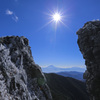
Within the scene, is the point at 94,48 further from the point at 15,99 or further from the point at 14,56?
the point at 15,99

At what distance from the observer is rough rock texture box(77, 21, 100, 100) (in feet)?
121

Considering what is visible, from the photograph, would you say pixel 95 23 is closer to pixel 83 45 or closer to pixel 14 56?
pixel 83 45

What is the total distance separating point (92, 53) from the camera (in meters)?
40.3

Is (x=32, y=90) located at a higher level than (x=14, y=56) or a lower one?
lower

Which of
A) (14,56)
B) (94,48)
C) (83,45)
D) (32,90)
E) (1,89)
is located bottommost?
(32,90)

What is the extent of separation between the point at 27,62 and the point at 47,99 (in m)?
11.7

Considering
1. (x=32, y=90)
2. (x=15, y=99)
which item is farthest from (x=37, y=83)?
(x=15, y=99)

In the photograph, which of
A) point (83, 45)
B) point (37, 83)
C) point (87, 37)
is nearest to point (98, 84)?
point (83, 45)

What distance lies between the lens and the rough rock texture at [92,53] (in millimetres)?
36750

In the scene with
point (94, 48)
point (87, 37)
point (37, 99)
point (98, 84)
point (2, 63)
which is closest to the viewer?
point (2, 63)

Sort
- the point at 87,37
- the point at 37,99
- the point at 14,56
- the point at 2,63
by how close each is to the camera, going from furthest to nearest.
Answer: the point at 87,37 → the point at 14,56 → the point at 37,99 → the point at 2,63

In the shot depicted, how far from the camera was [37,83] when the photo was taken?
20.9 meters

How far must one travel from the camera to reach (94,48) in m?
39.3

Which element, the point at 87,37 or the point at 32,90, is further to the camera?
the point at 87,37
